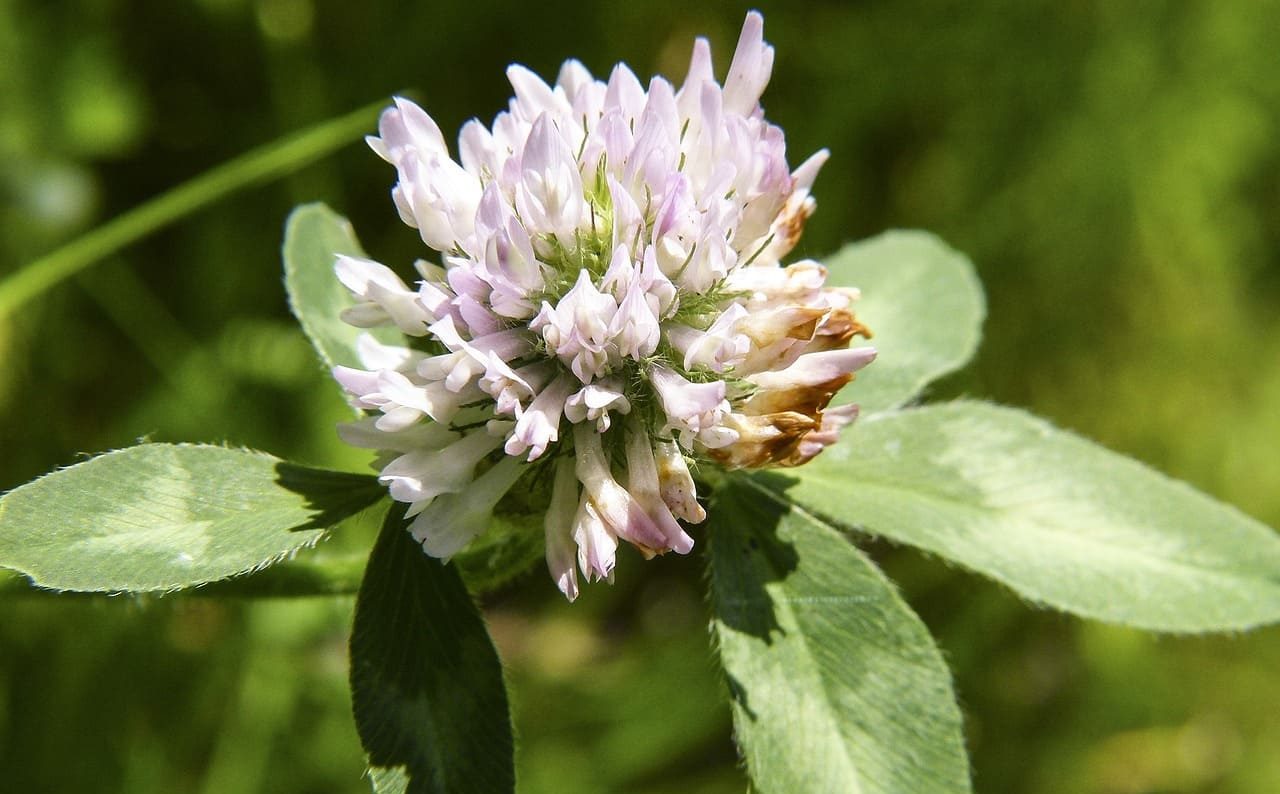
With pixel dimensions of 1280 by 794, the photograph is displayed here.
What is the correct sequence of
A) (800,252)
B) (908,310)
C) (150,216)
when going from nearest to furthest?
(908,310)
(150,216)
(800,252)

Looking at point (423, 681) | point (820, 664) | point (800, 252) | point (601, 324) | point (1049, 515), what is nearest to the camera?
point (601, 324)

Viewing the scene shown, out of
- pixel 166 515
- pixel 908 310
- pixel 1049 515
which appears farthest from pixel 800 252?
pixel 166 515

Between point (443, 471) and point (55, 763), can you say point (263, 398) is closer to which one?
point (55, 763)

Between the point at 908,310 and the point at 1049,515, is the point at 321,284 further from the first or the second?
the point at 1049,515

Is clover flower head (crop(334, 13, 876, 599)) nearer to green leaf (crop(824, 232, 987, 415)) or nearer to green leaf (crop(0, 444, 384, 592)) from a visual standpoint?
green leaf (crop(0, 444, 384, 592))

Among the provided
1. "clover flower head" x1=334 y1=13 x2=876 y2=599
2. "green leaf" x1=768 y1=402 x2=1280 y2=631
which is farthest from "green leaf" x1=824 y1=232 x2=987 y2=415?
"clover flower head" x1=334 y1=13 x2=876 y2=599

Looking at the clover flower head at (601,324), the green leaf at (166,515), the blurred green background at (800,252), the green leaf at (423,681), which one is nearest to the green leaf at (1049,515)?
the clover flower head at (601,324)

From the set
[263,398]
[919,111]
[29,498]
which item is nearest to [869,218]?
[919,111]
